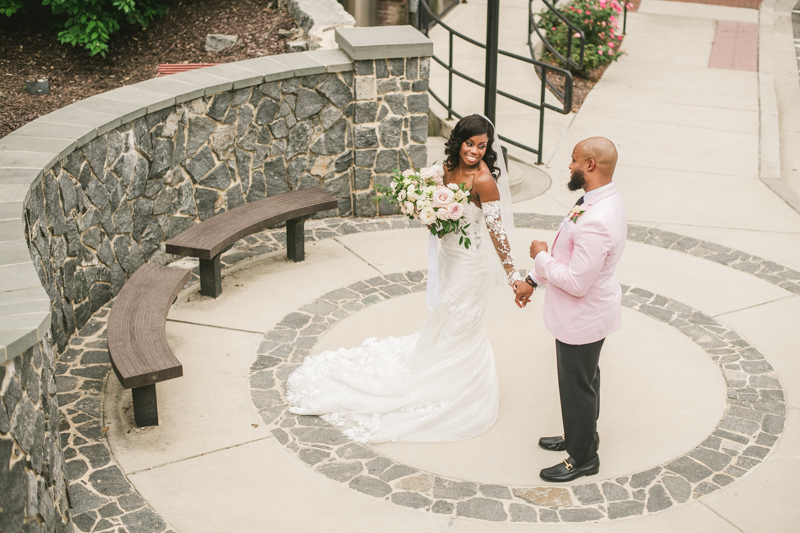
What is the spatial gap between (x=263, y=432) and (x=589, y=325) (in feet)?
7.25

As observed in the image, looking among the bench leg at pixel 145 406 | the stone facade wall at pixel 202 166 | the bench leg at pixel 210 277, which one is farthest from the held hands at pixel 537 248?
the stone facade wall at pixel 202 166

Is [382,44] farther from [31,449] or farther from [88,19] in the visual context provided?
[31,449]

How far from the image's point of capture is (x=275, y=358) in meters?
6.27

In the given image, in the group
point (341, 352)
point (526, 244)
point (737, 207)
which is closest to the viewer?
point (341, 352)

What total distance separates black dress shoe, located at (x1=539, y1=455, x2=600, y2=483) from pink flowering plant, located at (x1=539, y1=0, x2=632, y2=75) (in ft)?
32.5

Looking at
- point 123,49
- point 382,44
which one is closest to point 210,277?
Answer: point 382,44

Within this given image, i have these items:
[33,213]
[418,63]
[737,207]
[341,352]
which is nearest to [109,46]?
[418,63]

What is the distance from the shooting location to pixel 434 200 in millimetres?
4980

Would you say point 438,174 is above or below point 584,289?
above

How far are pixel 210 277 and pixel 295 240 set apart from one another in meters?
1.02

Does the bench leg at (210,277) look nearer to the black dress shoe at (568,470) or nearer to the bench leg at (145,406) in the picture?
the bench leg at (145,406)

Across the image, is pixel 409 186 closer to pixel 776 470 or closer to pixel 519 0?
pixel 776 470

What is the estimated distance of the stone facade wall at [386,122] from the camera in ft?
27.4

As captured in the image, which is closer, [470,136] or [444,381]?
[470,136]
